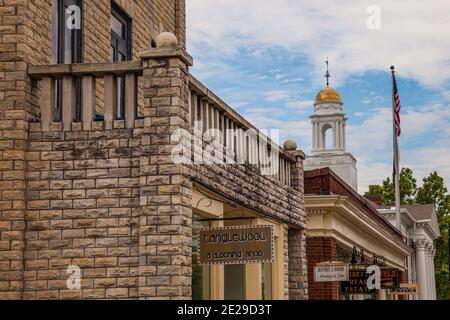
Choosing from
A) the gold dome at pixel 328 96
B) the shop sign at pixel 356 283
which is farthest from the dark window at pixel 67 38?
the gold dome at pixel 328 96

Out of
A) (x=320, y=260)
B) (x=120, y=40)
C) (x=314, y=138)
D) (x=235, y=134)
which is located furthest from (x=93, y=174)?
(x=314, y=138)

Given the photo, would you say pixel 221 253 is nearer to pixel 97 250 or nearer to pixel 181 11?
pixel 97 250

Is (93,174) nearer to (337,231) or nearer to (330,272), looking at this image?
(330,272)

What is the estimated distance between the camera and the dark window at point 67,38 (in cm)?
1647

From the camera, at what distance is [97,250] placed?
14023mm

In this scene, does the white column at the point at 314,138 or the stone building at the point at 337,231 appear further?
the white column at the point at 314,138

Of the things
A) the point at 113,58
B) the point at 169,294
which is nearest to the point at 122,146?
the point at 169,294

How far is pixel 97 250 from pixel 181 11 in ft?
35.6

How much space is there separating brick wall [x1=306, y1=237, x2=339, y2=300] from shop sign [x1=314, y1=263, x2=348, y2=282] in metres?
3.50

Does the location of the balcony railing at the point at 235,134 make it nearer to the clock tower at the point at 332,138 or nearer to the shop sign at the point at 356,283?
the shop sign at the point at 356,283

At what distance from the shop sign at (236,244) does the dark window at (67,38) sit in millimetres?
3304

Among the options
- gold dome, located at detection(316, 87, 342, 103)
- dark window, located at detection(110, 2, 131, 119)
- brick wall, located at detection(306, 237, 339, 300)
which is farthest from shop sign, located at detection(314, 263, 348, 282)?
gold dome, located at detection(316, 87, 342, 103)

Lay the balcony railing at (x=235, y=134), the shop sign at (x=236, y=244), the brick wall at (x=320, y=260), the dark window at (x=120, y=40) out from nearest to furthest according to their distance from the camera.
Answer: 1. the shop sign at (x=236, y=244)
2. the balcony railing at (x=235, y=134)
3. the dark window at (x=120, y=40)
4. the brick wall at (x=320, y=260)

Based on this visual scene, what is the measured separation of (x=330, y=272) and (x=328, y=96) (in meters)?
65.7
